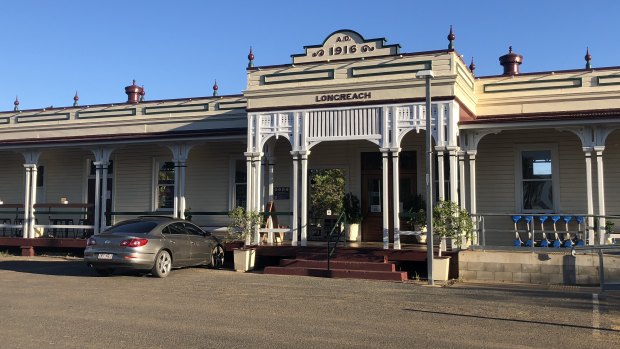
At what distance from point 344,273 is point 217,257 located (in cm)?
370

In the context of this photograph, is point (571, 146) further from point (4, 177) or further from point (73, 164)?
point (4, 177)

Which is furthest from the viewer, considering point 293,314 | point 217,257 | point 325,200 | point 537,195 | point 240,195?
point 240,195

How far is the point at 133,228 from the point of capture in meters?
12.9

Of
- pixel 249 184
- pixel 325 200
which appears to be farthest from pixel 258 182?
pixel 325 200

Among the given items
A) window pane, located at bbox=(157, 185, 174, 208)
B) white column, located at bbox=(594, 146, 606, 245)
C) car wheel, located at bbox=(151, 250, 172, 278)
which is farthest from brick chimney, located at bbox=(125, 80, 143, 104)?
white column, located at bbox=(594, 146, 606, 245)

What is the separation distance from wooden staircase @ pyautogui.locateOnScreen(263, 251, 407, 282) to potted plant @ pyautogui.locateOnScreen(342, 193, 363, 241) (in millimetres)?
2221

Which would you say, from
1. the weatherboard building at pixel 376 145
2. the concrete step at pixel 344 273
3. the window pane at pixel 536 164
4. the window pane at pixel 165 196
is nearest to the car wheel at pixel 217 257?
the weatherboard building at pixel 376 145

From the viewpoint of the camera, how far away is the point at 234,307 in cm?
915

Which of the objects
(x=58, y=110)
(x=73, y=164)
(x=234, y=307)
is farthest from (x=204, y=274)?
(x=58, y=110)

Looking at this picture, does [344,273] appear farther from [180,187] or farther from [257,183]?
[180,187]

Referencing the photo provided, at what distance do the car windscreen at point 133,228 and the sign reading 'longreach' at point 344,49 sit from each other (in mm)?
5937

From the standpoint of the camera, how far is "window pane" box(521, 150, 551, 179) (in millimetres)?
15594

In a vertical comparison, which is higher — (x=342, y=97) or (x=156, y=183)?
(x=342, y=97)

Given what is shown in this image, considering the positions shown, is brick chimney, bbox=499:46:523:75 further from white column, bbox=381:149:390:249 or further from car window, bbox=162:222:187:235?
car window, bbox=162:222:187:235
